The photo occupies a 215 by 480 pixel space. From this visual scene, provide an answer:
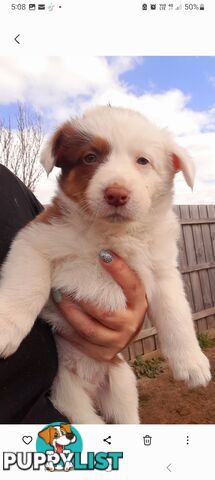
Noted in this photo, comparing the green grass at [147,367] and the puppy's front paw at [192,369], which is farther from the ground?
the puppy's front paw at [192,369]

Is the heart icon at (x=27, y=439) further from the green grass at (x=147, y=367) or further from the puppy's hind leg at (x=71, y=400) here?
the green grass at (x=147, y=367)

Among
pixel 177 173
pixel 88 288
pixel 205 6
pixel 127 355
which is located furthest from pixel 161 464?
pixel 127 355

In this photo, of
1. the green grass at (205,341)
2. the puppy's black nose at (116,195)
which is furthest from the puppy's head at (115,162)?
the green grass at (205,341)

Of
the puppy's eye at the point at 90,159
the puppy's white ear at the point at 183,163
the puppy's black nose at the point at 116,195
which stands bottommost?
the puppy's black nose at the point at 116,195

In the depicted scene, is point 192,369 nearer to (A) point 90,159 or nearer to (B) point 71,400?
(B) point 71,400

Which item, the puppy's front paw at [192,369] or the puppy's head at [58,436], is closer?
the puppy's head at [58,436]

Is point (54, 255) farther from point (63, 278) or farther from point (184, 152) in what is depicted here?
point (184, 152)

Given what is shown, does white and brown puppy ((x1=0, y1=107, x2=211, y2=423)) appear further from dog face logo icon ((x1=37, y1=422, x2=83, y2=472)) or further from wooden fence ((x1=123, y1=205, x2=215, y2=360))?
wooden fence ((x1=123, y1=205, x2=215, y2=360))
